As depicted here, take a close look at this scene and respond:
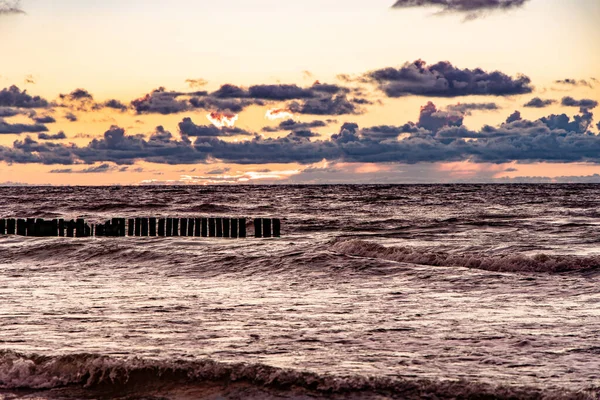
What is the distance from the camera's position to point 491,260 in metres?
18.5

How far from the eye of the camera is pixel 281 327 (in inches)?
375

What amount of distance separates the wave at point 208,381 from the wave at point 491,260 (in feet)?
36.0

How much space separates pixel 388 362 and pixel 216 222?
22308 millimetres

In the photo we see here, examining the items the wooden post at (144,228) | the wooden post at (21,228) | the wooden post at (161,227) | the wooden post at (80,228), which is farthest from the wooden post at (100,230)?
the wooden post at (21,228)

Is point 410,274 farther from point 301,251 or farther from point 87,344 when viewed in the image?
point 87,344

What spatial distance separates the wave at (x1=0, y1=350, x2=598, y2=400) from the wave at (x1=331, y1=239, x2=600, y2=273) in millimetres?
10987

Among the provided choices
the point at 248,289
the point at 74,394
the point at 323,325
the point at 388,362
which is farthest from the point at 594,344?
the point at 248,289

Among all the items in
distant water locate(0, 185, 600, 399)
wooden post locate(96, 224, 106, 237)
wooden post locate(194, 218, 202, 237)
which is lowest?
wooden post locate(96, 224, 106, 237)

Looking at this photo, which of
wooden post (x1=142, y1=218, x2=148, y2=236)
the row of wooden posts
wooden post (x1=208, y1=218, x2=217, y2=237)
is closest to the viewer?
wooden post (x1=208, y1=218, x2=217, y2=237)

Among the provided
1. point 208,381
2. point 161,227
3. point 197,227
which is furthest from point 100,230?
point 208,381

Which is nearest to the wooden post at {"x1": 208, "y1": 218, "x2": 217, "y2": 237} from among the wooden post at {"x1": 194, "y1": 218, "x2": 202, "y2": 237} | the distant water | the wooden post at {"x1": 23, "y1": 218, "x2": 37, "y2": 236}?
the wooden post at {"x1": 194, "y1": 218, "x2": 202, "y2": 237}

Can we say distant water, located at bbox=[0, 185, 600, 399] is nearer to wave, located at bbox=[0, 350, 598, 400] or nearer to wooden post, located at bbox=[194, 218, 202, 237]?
wave, located at bbox=[0, 350, 598, 400]

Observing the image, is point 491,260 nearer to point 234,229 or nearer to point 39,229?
point 234,229

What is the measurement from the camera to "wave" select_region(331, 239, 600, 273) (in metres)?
17.3
